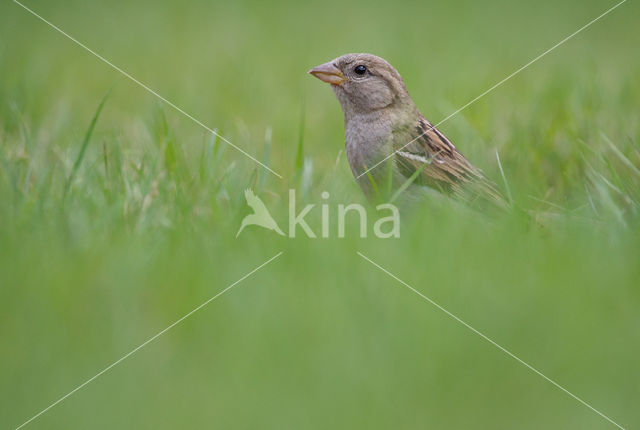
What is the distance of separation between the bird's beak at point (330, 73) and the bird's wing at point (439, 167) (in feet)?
1.67

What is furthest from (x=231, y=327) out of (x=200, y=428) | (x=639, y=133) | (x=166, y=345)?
(x=639, y=133)

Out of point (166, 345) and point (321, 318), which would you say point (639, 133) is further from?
point (166, 345)

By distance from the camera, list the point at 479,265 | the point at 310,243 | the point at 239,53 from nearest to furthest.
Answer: the point at 479,265 < the point at 310,243 < the point at 239,53

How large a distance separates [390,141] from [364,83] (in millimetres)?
466

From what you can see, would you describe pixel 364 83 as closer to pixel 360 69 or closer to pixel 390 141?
pixel 360 69

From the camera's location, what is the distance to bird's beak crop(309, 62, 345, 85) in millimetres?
4660

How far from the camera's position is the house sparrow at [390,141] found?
168 inches

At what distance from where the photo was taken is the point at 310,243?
336cm

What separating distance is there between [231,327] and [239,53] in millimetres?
5347
